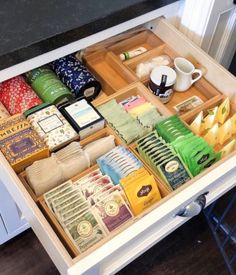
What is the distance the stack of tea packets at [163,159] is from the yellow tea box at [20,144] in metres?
0.23

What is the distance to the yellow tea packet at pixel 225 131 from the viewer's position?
98cm

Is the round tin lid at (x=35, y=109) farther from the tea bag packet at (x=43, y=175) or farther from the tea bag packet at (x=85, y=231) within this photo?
the tea bag packet at (x=85, y=231)

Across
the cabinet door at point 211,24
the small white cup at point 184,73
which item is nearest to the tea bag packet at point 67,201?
the small white cup at point 184,73

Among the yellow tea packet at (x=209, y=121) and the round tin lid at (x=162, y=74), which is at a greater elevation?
the round tin lid at (x=162, y=74)

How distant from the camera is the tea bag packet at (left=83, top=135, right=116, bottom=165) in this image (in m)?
0.91

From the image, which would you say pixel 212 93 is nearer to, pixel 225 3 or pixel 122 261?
pixel 225 3

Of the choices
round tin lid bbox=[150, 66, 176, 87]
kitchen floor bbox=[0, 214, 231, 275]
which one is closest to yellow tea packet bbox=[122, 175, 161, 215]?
round tin lid bbox=[150, 66, 176, 87]

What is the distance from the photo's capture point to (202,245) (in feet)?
4.81

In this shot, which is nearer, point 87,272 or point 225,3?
point 87,272

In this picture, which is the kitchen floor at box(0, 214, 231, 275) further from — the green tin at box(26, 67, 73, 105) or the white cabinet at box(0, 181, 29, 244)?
the green tin at box(26, 67, 73, 105)

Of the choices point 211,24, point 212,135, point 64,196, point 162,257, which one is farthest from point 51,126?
point 162,257

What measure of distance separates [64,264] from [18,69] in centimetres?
46

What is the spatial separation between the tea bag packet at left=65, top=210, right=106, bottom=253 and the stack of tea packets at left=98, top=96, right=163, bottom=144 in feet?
0.73

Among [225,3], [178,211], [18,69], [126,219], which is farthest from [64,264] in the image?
[225,3]
